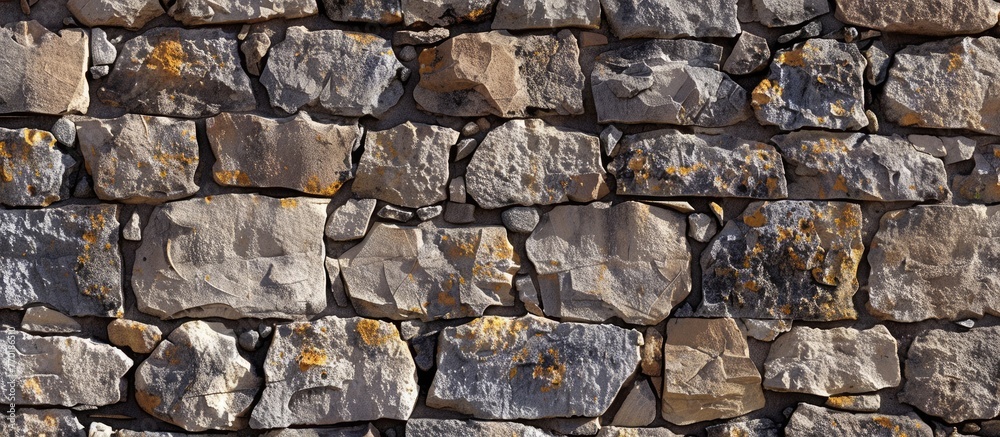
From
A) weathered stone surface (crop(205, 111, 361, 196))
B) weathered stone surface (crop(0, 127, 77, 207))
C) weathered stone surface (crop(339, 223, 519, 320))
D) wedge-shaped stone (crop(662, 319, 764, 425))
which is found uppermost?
weathered stone surface (crop(205, 111, 361, 196))

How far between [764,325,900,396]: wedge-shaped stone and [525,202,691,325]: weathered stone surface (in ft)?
1.13

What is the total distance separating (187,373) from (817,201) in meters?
1.83

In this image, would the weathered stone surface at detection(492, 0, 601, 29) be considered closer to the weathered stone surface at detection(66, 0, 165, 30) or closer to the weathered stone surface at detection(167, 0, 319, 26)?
the weathered stone surface at detection(167, 0, 319, 26)

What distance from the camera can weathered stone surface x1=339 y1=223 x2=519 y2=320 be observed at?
7.00ft

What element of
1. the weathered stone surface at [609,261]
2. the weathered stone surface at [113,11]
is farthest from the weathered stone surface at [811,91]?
the weathered stone surface at [113,11]

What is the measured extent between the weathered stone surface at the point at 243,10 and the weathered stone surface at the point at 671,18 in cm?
85

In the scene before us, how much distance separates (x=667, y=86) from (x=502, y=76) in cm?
46

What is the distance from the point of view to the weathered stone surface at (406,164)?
212cm

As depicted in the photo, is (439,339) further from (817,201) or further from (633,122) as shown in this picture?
(817,201)

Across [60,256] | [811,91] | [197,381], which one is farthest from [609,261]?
[60,256]

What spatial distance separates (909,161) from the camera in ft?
7.20

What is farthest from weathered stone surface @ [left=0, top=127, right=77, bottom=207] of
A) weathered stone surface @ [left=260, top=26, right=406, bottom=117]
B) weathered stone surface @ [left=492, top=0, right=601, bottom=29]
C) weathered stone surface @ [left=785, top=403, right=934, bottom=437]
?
weathered stone surface @ [left=785, top=403, right=934, bottom=437]

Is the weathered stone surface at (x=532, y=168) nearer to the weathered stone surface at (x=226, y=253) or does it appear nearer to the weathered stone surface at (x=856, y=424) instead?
the weathered stone surface at (x=226, y=253)

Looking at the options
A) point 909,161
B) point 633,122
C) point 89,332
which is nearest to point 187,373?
point 89,332
